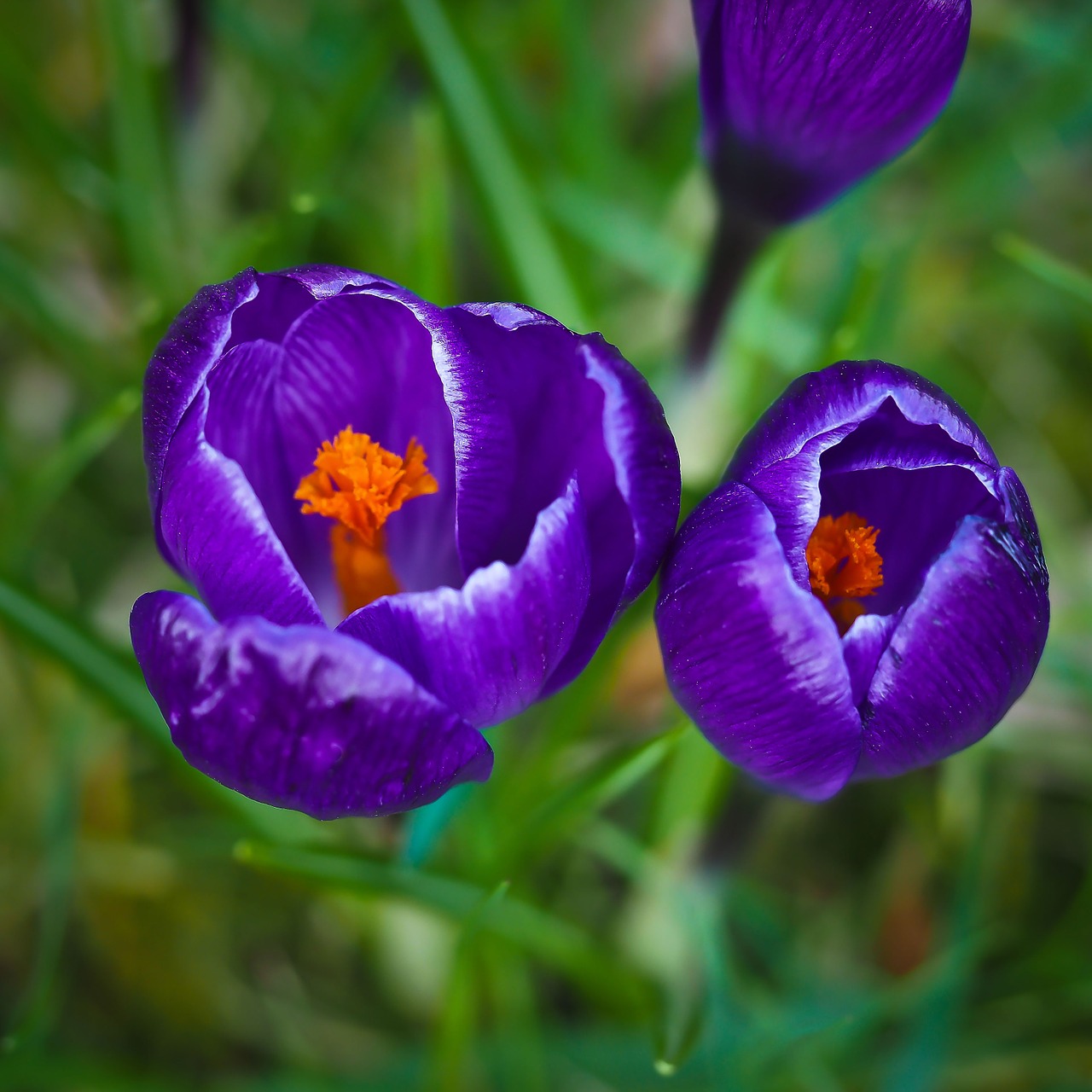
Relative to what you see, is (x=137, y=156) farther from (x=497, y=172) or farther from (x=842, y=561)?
(x=842, y=561)

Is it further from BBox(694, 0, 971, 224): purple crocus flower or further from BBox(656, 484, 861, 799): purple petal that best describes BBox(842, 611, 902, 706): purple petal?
BBox(694, 0, 971, 224): purple crocus flower

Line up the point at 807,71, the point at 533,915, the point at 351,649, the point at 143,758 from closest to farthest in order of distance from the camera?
the point at 351,649 < the point at 807,71 < the point at 533,915 < the point at 143,758

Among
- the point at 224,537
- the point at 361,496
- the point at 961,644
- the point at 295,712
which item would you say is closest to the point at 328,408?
the point at 361,496

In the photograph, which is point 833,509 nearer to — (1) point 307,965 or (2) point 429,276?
(2) point 429,276

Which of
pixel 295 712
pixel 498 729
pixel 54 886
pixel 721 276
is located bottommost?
pixel 54 886

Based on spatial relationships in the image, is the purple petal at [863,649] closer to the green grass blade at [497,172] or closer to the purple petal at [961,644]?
the purple petal at [961,644]

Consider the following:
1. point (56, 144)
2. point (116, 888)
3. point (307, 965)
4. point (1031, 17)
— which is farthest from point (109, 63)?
point (1031, 17)

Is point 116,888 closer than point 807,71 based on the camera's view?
No
